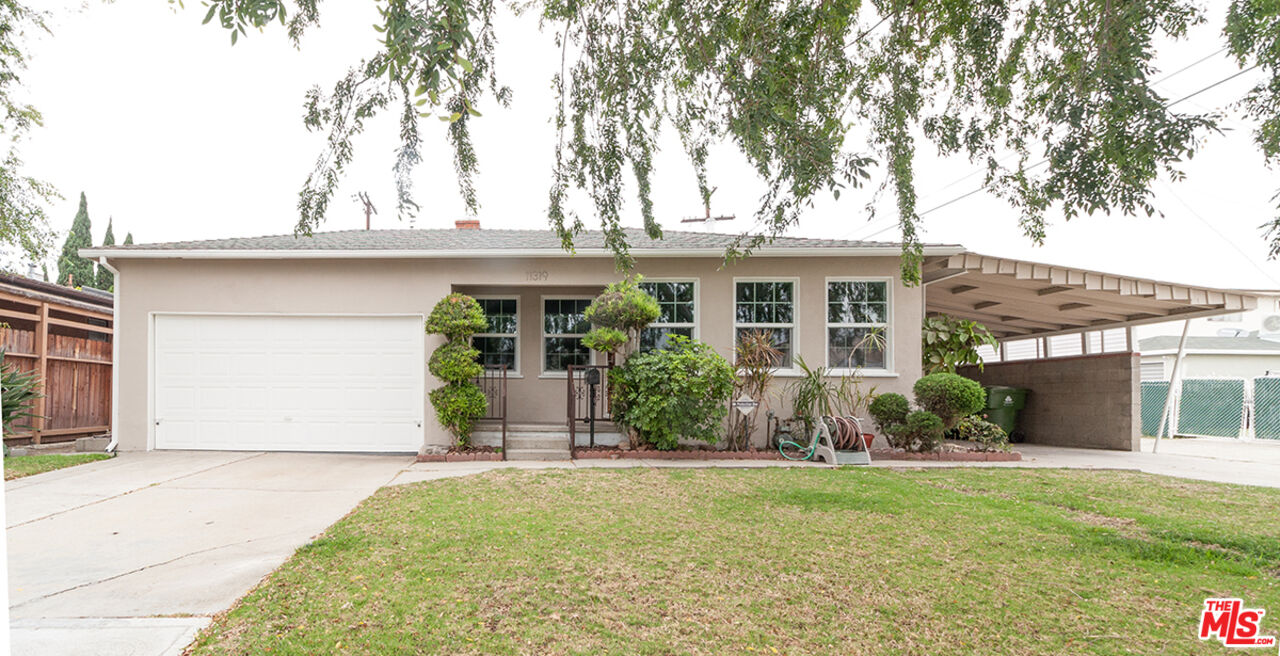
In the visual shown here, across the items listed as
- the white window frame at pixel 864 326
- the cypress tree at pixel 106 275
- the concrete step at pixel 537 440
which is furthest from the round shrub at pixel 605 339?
the cypress tree at pixel 106 275

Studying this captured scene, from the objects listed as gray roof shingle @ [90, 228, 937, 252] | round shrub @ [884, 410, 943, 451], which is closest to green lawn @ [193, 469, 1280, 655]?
round shrub @ [884, 410, 943, 451]

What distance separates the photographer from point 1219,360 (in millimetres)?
19531

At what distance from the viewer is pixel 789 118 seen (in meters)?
4.71

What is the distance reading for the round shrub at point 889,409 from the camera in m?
8.80

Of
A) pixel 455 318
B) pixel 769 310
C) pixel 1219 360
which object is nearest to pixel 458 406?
pixel 455 318

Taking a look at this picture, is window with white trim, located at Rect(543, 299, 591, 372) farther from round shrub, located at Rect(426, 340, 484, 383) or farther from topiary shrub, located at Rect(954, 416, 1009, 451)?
topiary shrub, located at Rect(954, 416, 1009, 451)

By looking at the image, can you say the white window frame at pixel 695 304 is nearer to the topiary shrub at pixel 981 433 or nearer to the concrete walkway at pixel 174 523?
the concrete walkway at pixel 174 523

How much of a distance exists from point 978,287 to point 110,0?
1108 centimetres

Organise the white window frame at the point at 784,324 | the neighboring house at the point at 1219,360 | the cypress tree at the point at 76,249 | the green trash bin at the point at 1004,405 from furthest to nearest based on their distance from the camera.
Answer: the cypress tree at the point at 76,249
the neighboring house at the point at 1219,360
the green trash bin at the point at 1004,405
the white window frame at the point at 784,324

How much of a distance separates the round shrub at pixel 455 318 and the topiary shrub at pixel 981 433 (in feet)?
23.2

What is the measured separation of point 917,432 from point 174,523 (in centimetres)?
814

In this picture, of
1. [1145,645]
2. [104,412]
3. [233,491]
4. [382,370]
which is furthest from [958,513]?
[104,412]

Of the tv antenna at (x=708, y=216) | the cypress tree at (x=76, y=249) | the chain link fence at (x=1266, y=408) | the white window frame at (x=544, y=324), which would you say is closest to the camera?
the tv antenna at (x=708, y=216)

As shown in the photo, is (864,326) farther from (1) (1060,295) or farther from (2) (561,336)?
(2) (561,336)
